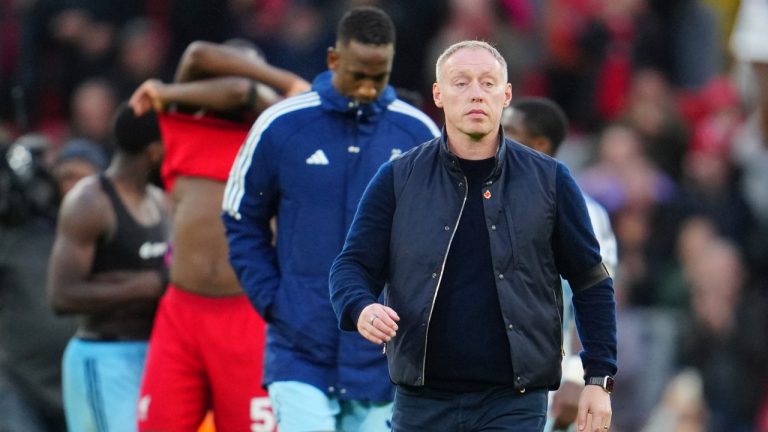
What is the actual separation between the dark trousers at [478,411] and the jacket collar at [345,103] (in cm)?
196

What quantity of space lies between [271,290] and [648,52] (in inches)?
292

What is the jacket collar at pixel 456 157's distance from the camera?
20.1ft

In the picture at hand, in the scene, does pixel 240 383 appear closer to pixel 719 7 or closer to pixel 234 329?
pixel 234 329

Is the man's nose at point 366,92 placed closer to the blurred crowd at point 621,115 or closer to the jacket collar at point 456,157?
the jacket collar at point 456,157

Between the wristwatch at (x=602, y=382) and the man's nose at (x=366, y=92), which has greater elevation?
the man's nose at (x=366, y=92)

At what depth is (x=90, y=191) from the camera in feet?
30.6

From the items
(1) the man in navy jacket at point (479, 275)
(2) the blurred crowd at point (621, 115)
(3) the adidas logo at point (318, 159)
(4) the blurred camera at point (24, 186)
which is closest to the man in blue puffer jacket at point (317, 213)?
(3) the adidas logo at point (318, 159)

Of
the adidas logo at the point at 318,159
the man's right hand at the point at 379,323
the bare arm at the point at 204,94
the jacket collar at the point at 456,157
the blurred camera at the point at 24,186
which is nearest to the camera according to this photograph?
the man's right hand at the point at 379,323

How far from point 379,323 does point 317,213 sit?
1.86 m

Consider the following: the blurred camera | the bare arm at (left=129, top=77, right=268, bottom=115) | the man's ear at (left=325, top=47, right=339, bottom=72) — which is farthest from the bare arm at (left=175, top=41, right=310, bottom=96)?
the blurred camera

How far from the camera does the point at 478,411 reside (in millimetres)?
6059

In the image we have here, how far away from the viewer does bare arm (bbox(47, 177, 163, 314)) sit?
9195 millimetres

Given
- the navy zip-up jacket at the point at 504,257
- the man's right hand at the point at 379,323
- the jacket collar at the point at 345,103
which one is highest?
the jacket collar at the point at 345,103

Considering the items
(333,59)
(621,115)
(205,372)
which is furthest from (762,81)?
(621,115)
